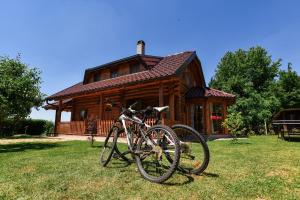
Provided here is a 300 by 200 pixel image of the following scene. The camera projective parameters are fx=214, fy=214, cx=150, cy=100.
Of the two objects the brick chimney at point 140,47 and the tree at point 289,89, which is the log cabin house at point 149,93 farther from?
the tree at point 289,89

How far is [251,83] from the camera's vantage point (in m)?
28.8

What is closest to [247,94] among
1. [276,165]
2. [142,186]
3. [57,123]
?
[57,123]

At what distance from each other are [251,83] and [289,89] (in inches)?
177

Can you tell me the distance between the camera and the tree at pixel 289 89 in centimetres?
2477

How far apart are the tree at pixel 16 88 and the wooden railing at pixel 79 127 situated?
12.6ft

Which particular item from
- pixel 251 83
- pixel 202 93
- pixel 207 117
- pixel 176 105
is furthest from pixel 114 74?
pixel 251 83

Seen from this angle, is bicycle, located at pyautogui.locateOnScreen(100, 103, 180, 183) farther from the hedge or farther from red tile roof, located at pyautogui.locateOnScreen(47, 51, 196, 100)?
the hedge

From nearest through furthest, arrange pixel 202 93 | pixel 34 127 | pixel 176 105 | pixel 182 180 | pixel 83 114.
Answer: pixel 182 180 < pixel 176 105 < pixel 202 93 < pixel 83 114 < pixel 34 127

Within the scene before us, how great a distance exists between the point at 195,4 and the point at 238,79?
19305 millimetres

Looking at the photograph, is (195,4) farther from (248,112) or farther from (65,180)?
(248,112)

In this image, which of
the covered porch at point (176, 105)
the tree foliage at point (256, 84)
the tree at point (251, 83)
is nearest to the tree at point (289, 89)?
the tree foliage at point (256, 84)

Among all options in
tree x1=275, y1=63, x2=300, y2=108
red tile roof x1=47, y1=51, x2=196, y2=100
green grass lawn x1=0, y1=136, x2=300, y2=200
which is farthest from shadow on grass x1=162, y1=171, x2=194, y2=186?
tree x1=275, y1=63, x2=300, y2=108

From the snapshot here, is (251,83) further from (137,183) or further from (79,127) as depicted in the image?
(137,183)

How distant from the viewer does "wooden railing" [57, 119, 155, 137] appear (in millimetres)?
12596
